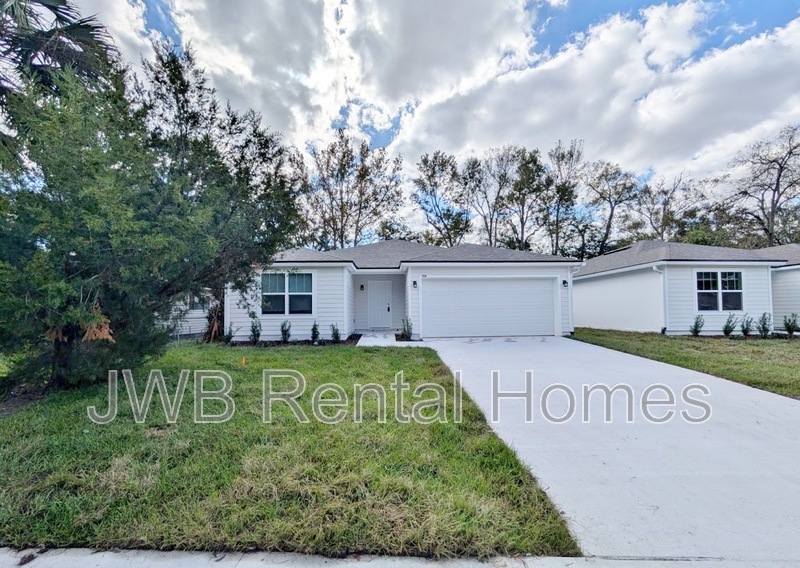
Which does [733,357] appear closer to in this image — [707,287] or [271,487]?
[707,287]

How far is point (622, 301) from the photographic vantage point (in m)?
13.9

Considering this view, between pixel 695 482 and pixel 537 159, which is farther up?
pixel 537 159

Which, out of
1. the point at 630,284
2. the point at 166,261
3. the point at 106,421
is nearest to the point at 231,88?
the point at 166,261

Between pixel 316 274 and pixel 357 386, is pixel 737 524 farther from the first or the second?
pixel 316 274

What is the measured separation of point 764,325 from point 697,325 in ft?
6.89

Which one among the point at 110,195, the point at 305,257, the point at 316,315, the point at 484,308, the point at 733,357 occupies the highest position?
the point at 305,257

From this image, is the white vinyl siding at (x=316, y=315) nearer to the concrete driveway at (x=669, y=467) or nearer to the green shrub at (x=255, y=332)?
the green shrub at (x=255, y=332)

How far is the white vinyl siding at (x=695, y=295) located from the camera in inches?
464

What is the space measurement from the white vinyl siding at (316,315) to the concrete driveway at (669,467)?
6.39 meters

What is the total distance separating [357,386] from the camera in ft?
16.7

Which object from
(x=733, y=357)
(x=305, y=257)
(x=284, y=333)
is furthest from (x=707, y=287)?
(x=284, y=333)

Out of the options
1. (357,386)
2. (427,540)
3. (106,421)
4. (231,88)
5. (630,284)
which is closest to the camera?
(427,540)

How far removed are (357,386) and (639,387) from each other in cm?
421

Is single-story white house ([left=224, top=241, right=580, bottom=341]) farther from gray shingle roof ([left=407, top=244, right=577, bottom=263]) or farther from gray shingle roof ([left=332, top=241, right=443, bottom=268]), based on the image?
gray shingle roof ([left=332, top=241, right=443, bottom=268])
